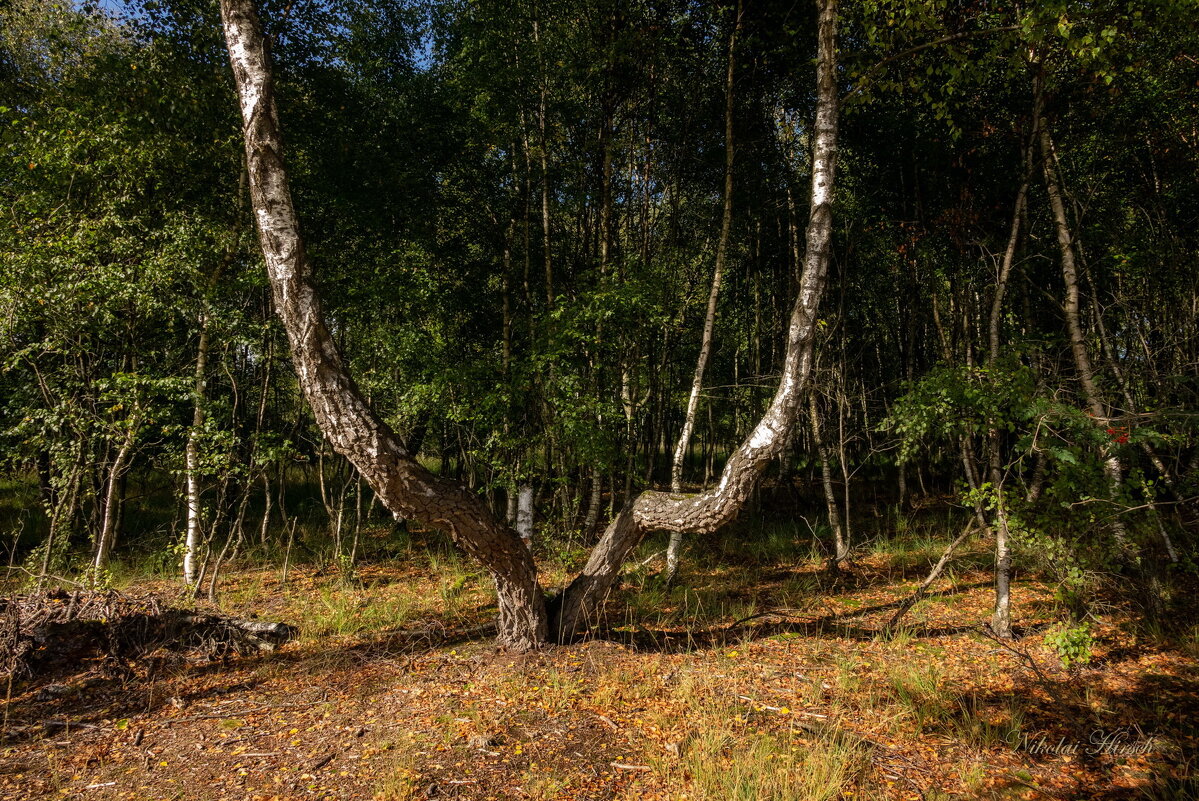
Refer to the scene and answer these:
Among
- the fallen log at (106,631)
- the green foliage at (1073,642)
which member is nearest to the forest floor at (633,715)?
the fallen log at (106,631)

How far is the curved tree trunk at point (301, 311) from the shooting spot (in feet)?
12.5

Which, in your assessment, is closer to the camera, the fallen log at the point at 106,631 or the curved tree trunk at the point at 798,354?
the curved tree trunk at the point at 798,354

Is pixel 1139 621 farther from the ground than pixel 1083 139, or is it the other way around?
pixel 1083 139

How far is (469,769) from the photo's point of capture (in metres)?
3.40

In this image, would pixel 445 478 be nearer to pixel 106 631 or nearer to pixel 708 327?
pixel 106 631

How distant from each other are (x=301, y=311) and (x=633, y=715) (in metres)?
3.60

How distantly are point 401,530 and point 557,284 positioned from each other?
5468mm

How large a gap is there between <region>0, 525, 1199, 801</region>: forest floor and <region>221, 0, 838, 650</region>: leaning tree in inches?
22.4

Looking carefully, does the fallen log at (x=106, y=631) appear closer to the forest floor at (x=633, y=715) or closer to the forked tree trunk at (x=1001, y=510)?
the forest floor at (x=633, y=715)

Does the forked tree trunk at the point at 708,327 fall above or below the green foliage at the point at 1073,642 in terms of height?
above

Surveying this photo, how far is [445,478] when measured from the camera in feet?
14.8

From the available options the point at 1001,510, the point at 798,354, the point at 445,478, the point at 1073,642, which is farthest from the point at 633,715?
the point at 1001,510

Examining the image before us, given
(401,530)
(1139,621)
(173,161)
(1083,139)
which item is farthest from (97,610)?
(1083,139)

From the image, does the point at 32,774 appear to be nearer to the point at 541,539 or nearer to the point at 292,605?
the point at 292,605
